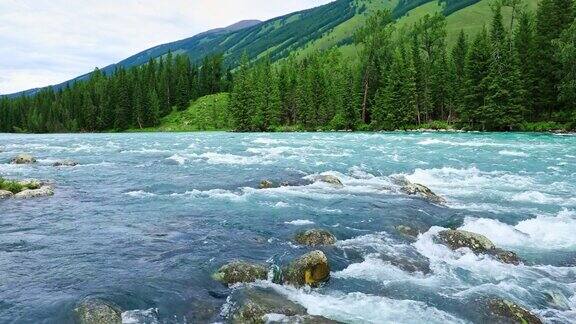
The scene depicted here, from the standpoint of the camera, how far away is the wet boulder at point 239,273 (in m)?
12.6

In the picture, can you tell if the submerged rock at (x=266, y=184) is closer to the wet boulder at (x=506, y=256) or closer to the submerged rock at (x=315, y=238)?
the submerged rock at (x=315, y=238)

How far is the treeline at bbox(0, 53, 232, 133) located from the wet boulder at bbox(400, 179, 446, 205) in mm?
120288

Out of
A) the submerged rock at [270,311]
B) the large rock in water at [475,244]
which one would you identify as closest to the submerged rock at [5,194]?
the submerged rock at [270,311]

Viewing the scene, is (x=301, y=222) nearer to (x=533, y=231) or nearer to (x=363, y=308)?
(x=363, y=308)

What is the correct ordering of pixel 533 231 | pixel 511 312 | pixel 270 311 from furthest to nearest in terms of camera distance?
1. pixel 533 231
2. pixel 511 312
3. pixel 270 311

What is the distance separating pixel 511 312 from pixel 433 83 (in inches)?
3271

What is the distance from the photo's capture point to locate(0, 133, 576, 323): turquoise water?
1136 cm

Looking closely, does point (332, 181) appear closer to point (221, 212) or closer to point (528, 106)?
point (221, 212)

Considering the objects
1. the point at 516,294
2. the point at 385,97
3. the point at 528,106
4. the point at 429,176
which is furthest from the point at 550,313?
the point at 385,97

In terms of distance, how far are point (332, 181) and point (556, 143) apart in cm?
3157

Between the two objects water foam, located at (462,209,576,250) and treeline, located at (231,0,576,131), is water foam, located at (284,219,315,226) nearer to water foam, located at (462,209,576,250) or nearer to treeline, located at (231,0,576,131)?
water foam, located at (462,209,576,250)

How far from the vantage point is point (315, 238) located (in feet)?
52.3

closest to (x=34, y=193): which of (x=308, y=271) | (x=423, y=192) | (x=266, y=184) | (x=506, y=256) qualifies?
(x=266, y=184)

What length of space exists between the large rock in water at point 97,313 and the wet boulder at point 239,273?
291 cm
